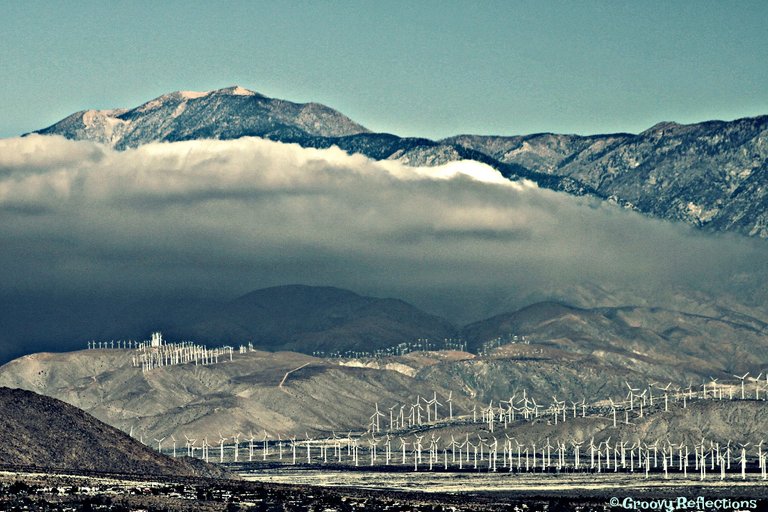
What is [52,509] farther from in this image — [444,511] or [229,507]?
[444,511]

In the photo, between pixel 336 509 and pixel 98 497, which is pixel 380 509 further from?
pixel 98 497

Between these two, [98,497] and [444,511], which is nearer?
[98,497]

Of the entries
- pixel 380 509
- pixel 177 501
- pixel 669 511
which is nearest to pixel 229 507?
pixel 177 501

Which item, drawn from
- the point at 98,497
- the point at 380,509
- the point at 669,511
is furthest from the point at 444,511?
the point at 98,497

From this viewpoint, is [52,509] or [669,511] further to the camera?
[669,511]

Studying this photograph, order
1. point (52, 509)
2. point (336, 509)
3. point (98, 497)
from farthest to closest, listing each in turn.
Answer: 1. point (336, 509)
2. point (98, 497)
3. point (52, 509)

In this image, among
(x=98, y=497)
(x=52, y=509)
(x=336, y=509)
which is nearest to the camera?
(x=52, y=509)

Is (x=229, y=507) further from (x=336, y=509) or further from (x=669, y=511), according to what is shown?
(x=669, y=511)
